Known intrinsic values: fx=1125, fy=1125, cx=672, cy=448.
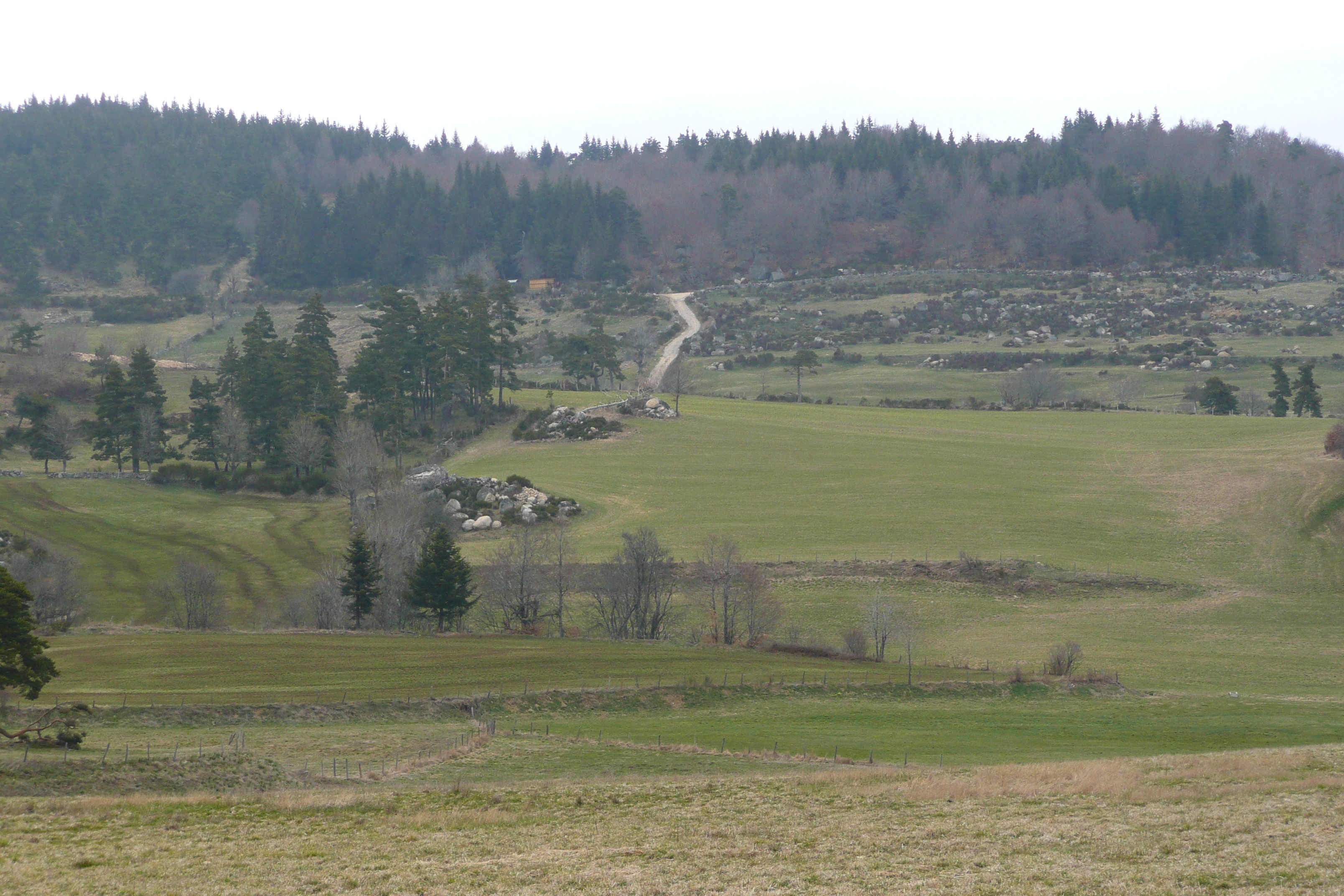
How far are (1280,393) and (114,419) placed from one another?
112m

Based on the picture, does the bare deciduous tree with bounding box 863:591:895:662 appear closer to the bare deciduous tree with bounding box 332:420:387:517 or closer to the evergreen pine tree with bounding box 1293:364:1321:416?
the bare deciduous tree with bounding box 332:420:387:517

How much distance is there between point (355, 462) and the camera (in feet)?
277

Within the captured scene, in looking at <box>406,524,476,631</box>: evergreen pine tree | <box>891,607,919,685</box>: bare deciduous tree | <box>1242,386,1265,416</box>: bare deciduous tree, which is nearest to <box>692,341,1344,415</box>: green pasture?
<box>1242,386,1265,416</box>: bare deciduous tree

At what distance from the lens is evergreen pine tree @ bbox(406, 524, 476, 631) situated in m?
60.7

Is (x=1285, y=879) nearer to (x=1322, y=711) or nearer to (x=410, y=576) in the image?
(x=1322, y=711)

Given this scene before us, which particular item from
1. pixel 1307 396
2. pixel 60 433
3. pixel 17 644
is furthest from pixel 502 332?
pixel 17 644

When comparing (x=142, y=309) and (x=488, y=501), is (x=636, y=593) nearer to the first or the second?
(x=488, y=501)

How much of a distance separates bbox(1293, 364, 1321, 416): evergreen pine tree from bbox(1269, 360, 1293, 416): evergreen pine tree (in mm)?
869

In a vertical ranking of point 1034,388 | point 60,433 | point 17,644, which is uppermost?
point 1034,388

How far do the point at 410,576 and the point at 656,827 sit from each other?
39760mm

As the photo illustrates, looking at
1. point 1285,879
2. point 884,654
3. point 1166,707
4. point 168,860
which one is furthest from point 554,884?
point 884,654

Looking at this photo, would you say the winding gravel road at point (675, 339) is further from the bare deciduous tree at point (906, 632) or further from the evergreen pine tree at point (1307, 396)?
the bare deciduous tree at point (906, 632)

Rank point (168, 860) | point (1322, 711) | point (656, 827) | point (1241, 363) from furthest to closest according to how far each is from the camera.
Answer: point (1241, 363) → point (1322, 711) → point (656, 827) → point (168, 860)

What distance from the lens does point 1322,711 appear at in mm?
42719
